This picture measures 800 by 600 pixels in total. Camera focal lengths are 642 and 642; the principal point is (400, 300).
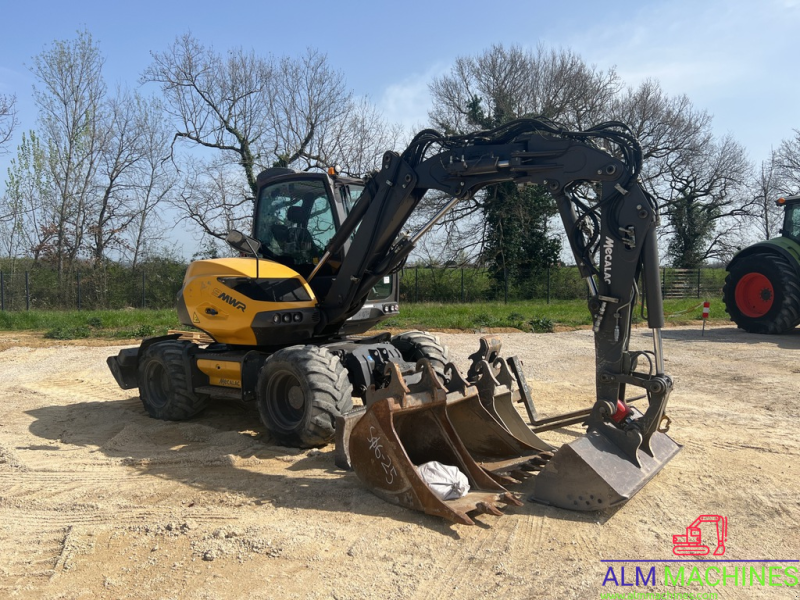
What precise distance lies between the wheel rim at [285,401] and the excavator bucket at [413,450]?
1.22 metres

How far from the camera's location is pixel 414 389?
16.3 feet

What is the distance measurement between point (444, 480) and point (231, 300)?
10.3ft

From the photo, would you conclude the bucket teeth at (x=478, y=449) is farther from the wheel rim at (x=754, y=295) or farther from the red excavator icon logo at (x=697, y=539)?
the wheel rim at (x=754, y=295)

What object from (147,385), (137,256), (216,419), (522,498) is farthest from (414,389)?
(137,256)

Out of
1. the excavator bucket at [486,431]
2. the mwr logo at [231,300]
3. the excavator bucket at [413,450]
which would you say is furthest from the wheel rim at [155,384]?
the excavator bucket at [486,431]

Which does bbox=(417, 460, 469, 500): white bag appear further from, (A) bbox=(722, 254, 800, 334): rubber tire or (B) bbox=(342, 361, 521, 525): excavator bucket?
(A) bbox=(722, 254, 800, 334): rubber tire

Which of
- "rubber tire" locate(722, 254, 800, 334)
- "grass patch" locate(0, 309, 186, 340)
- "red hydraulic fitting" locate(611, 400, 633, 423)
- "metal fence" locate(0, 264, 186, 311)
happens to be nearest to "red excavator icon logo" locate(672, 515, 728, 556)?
"red hydraulic fitting" locate(611, 400, 633, 423)

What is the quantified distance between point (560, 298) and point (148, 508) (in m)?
21.6

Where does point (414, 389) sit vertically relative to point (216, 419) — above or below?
above

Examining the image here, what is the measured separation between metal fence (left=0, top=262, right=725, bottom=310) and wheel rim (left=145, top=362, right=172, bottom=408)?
535 inches

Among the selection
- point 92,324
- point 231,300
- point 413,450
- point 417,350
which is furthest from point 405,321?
point 413,450

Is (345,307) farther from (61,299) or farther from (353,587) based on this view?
(61,299)

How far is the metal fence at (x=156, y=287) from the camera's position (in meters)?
22.0

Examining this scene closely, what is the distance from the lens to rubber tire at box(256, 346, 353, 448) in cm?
570
